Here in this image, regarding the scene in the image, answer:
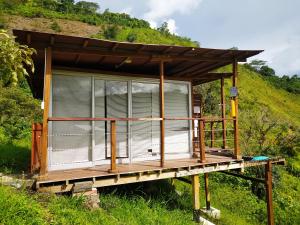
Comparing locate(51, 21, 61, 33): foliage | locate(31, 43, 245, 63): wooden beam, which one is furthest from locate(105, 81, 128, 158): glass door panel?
locate(51, 21, 61, 33): foliage

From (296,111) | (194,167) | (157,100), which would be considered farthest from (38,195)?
(296,111)

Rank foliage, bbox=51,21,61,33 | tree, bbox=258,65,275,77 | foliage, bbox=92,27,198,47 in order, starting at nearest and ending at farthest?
foliage, bbox=51,21,61,33 → foliage, bbox=92,27,198,47 → tree, bbox=258,65,275,77

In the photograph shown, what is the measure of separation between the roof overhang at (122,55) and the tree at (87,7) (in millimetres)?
42977

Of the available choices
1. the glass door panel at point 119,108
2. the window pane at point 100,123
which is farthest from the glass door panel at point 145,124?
the window pane at point 100,123

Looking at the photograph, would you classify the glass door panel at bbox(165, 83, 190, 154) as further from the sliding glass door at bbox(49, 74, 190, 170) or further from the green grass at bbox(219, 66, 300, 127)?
the green grass at bbox(219, 66, 300, 127)

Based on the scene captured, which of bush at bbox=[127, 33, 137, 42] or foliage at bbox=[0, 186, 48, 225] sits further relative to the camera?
bush at bbox=[127, 33, 137, 42]

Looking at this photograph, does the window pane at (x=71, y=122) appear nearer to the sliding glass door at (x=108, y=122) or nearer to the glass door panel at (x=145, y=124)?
the sliding glass door at (x=108, y=122)

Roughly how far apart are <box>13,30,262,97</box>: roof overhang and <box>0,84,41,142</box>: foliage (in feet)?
17.6

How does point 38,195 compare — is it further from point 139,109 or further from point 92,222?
point 139,109

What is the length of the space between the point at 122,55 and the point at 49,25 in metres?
34.2

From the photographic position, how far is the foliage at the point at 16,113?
13405mm

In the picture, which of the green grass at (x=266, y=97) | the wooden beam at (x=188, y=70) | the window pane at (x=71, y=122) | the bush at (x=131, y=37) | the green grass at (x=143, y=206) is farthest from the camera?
the bush at (x=131, y=37)

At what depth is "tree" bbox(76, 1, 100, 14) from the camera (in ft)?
158

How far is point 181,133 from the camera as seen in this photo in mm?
8648
